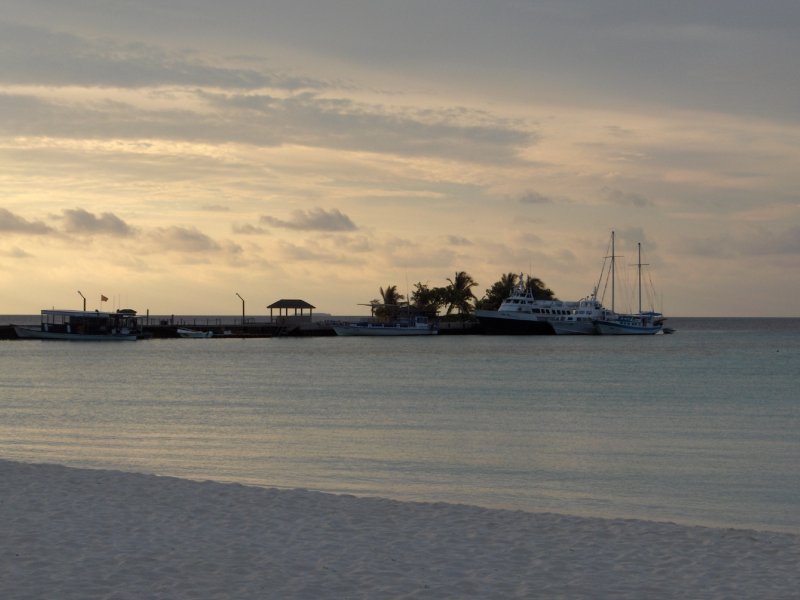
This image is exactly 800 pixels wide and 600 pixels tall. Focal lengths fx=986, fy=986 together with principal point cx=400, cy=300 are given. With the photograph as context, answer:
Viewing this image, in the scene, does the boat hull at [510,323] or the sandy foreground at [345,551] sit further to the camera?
the boat hull at [510,323]

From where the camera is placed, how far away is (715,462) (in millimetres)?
25609

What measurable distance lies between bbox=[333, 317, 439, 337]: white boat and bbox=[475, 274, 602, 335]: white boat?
8.88 meters

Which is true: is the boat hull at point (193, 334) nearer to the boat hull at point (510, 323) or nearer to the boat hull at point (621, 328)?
the boat hull at point (510, 323)

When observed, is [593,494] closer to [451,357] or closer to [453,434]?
[453,434]

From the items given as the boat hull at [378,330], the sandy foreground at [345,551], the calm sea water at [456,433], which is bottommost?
the calm sea water at [456,433]

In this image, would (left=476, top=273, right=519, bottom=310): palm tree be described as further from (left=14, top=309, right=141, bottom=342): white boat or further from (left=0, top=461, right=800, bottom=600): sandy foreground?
(left=0, top=461, right=800, bottom=600): sandy foreground

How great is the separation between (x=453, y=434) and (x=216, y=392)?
72.6 feet

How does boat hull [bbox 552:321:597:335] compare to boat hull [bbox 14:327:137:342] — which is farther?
boat hull [bbox 552:321:597:335]

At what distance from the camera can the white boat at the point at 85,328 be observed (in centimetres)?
12694

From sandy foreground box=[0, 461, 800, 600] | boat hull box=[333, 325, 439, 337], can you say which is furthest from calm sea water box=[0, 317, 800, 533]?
boat hull box=[333, 325, 439, 337]

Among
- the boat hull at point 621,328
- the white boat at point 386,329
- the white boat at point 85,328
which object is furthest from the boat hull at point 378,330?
the white boat at point 85,328

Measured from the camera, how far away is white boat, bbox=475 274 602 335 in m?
153

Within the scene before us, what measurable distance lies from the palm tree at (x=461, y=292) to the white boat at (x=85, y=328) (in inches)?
2240

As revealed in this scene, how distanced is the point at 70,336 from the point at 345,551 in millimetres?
122991
